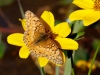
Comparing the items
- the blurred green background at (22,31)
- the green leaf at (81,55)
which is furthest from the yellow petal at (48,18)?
the green leaf at (81,55)

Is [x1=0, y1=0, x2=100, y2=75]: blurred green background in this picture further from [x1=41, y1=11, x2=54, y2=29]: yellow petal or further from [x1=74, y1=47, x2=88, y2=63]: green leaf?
[x1=41, y1=11, x2=54, y2=29]: yellow petal

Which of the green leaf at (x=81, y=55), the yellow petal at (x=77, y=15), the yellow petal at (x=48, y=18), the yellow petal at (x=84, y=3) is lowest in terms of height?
the green leaf at (x=81, y=55)

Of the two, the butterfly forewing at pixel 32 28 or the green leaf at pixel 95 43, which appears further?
the green leaf at pixel 95 43

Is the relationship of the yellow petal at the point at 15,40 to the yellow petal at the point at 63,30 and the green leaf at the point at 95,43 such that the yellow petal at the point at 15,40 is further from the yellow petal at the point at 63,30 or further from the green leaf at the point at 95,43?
the green leaf at the point at 95,43

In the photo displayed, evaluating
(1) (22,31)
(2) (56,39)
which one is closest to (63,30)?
(2) (56,39)

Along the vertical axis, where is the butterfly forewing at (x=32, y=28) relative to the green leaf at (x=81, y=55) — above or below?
above

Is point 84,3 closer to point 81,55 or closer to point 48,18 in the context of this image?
point 48,18
